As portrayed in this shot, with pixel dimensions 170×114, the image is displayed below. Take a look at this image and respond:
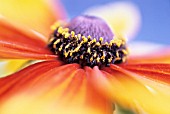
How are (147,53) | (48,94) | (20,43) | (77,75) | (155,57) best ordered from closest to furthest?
(48,94), (77,75), (20,43), (155,57), (147,53)

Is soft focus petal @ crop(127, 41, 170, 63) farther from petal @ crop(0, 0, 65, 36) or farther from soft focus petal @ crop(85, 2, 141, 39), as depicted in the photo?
petal @ crop(0, 0, 65, 36)

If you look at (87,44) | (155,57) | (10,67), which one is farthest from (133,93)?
(155,57)

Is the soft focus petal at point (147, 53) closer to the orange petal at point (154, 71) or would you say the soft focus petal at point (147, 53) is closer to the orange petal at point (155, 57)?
the orange petal at point (155, 57)

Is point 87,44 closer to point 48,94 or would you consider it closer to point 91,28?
A: point 91,28

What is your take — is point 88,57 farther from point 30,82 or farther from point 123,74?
point 30,82

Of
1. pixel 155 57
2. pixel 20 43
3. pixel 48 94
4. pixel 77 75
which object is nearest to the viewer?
pixel 48 94

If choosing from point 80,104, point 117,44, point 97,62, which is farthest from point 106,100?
point 117,44

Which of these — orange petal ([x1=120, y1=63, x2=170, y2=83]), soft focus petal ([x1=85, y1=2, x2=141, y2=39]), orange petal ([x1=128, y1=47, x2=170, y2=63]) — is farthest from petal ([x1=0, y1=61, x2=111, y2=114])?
soft focus petal ([x1=85, y1=2, x2=141, y2=39])
